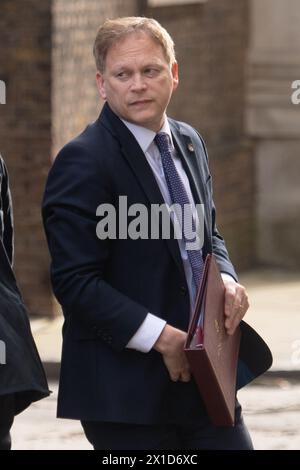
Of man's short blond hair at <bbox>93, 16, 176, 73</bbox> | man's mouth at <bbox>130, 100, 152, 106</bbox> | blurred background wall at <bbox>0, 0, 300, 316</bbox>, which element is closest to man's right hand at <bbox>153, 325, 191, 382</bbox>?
man's mouth at <bbox>130, 100, 152, 106</bbox>

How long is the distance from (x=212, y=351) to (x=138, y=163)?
65 cm

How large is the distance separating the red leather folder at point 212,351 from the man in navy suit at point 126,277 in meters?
0.09

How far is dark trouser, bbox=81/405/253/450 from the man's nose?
3.28 feet

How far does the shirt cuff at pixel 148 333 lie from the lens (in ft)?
14.0

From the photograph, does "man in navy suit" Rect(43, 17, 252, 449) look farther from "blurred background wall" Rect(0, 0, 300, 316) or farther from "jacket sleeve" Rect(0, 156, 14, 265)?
"blurred background wall" Rect(0, 0, 300, 316)

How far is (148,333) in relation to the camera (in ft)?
14.1

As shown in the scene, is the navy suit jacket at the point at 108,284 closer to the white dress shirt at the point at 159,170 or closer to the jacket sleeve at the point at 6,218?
the white dress shirt at the point at 159,170

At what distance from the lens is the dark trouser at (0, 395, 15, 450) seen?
15.5 ft

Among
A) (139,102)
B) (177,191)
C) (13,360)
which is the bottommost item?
(13,360)

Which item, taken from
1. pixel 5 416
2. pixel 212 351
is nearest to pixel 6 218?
pixel 5 416

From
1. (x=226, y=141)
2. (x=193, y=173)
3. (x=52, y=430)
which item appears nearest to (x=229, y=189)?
(x=226, y=141)

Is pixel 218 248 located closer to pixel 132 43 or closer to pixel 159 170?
pixel 159 170

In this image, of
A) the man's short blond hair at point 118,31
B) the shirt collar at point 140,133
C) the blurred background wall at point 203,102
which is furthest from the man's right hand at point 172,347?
the blurred background wall at point 203,102

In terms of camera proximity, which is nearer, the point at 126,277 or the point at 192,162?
the point at 126,277
